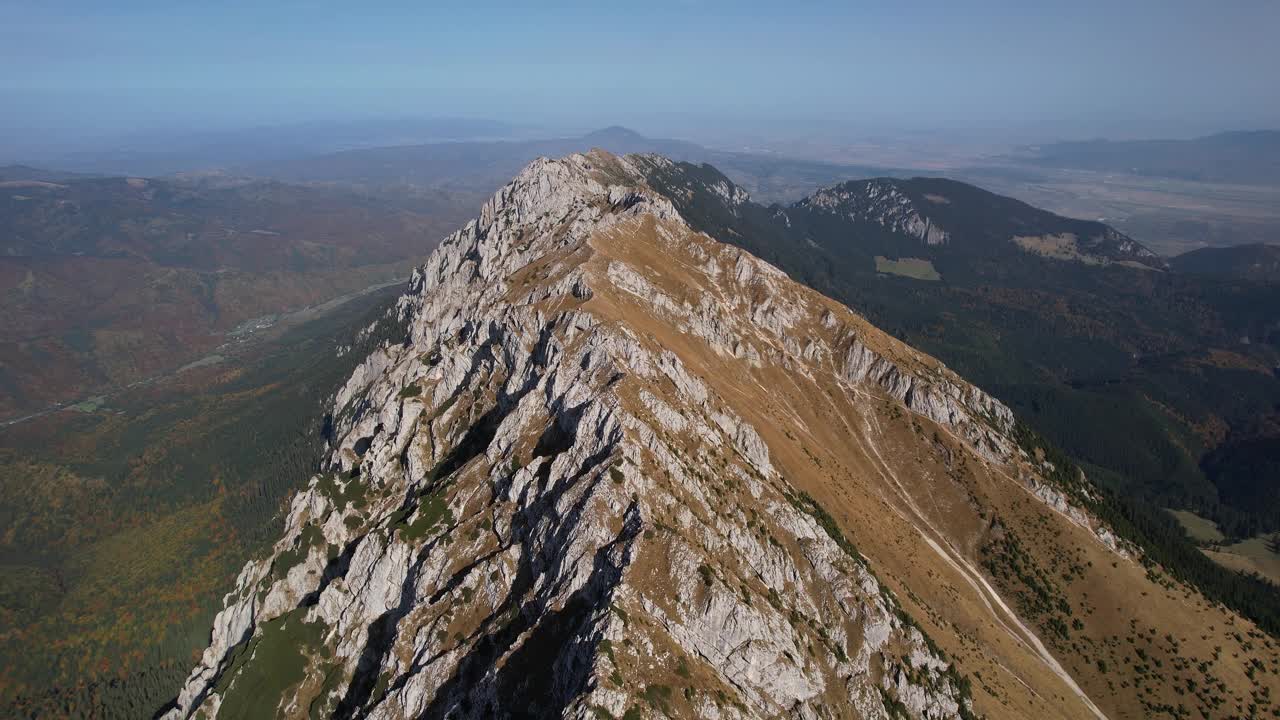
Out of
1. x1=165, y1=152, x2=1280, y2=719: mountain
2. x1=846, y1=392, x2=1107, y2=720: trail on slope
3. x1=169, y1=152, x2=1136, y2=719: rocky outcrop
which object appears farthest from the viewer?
x1=846, y1=392, x2=1107, y2=720: trail on slope

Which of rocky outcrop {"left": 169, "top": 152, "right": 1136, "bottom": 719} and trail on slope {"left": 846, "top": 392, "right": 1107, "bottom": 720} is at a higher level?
rocky outcrop {"left": 169, "top": 152, "right": 1136, "bottom": 719}

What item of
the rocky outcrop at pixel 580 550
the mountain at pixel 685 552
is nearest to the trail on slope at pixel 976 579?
the mountain at pixel 685 552

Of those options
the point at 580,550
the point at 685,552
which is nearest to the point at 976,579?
the point at 685,552

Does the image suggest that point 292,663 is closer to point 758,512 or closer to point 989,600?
point 758,512

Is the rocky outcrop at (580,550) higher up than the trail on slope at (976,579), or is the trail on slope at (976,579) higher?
the rocky outcrop at (580,550)

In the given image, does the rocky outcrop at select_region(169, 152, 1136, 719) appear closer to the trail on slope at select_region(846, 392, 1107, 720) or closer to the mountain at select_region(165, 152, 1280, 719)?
the mountain at select_region(165, 152, 1280, 719)

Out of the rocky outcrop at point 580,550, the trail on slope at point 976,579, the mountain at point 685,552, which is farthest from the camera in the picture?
the trail on slope at point 976,579

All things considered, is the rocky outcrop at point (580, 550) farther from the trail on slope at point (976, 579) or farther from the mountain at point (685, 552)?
the trail on slope at point (976, 579)

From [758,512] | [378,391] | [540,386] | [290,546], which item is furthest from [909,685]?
[378,391]

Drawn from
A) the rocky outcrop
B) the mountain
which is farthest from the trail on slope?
the rocky outcrop
